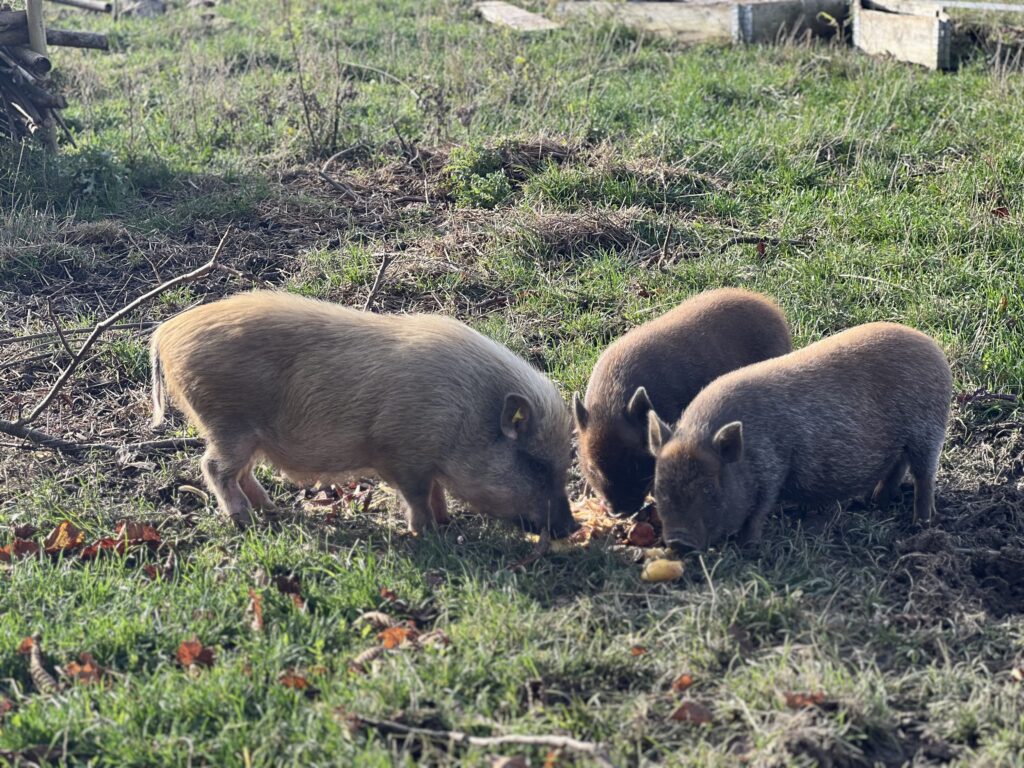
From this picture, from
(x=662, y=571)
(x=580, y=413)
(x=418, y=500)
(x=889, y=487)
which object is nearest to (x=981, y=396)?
(x=889, y=487)

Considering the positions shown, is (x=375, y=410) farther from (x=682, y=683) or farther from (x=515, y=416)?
(x=682, y=683)

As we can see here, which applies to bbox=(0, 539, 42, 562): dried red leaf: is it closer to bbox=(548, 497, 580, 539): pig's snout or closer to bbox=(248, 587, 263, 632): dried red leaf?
bbox=(248, 587, 263, 632): dried red leaf

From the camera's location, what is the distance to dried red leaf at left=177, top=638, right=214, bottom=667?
426 centimetres

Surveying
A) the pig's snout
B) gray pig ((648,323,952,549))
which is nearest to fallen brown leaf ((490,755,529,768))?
gray pig ((648,323,952,549))

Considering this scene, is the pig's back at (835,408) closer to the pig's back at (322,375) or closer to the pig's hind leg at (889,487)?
the pig's hind leg at (889,487)

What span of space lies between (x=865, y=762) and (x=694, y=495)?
5.03 ft

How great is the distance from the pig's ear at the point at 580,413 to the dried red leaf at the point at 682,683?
71.1 inches

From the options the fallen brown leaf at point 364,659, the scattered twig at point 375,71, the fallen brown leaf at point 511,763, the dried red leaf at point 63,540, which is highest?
the scattered twig at point 375,71

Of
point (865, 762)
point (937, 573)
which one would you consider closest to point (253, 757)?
point (865, 762)

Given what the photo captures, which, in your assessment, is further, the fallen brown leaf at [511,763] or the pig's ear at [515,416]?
the pig's ear at [515,416]

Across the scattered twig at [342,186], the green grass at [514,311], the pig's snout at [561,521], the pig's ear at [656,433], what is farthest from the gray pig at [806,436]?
the scattered twig at [342,186]

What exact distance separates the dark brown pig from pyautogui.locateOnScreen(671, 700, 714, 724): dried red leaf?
5.79ft

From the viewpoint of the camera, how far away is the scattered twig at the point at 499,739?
3.65 meters

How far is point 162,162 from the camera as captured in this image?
947 centimetres
